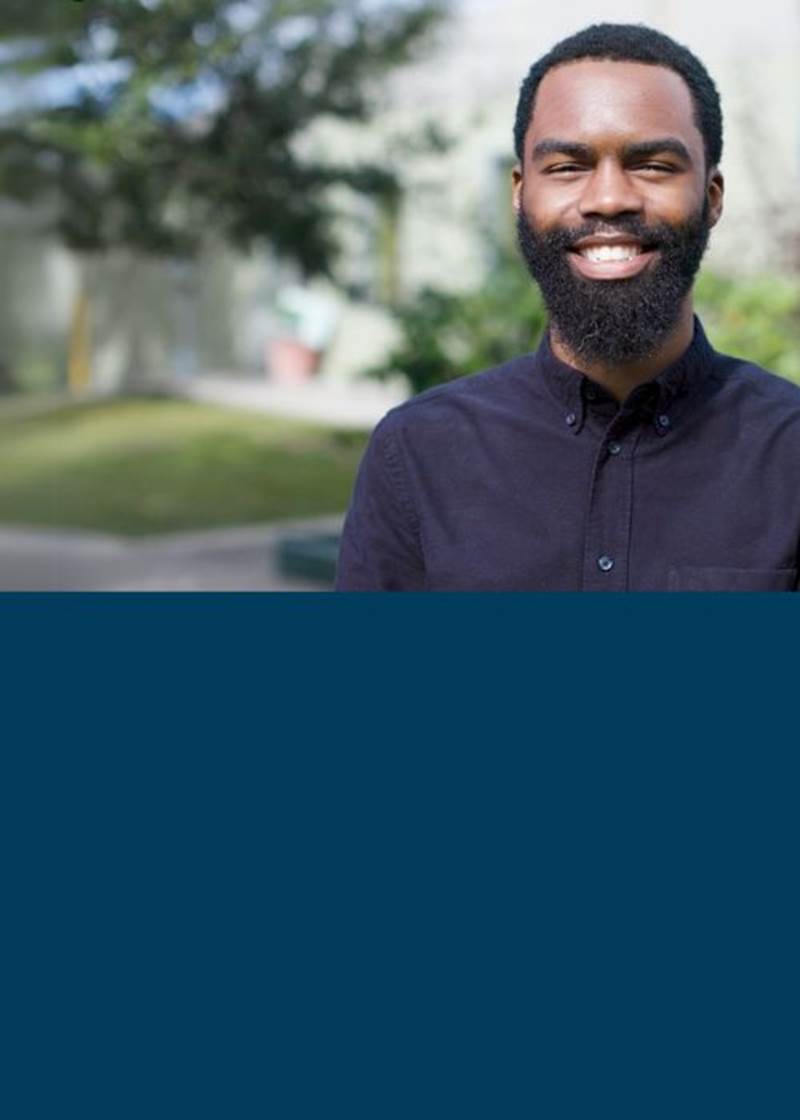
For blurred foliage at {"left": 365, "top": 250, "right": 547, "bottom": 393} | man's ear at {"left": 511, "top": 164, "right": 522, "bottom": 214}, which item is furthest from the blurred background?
man's ear at {"left": 511, "top": 164, "right": 522, "bottom": 214}

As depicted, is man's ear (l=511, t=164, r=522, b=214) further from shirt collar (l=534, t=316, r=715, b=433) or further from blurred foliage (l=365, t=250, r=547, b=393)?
blurred foliage (l=365, t=250, r=547, b=393)

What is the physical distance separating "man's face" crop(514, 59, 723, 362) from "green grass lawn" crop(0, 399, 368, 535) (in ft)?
32.2

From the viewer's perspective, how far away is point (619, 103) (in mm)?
1831

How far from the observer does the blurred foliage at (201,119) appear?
908 cm

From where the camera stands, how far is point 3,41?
33.1 feet

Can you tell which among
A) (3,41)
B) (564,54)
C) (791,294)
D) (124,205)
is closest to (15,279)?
(124,205)

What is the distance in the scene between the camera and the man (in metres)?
1.80

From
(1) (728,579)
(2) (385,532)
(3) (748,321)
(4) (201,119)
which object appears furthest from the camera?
(4) (201,119)

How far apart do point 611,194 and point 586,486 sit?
11.2 inches

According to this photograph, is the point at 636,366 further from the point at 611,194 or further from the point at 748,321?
the point at 748,321

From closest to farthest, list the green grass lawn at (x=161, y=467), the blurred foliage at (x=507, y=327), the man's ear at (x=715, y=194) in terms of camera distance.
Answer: the man's ear at (x=715, y=194) < the blurred foliage at (x=507, y=327) < the green grass lawn at (x=161, y=467)

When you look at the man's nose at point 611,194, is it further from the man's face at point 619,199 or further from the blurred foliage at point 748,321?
the blurred foliage at point 748,321

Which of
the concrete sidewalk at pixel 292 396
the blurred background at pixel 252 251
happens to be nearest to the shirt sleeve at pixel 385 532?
the blurred background at pixel 252 251

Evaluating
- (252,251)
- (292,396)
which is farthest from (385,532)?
(292,396)
